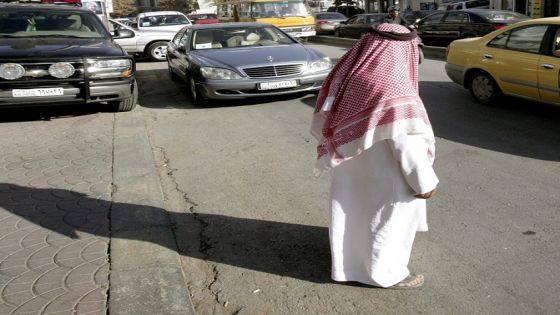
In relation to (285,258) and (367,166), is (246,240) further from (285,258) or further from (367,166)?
(367,166)

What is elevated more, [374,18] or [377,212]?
[377,212]

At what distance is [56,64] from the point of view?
752cm

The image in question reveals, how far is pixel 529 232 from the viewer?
4004mm

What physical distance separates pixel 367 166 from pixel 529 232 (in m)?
1.70

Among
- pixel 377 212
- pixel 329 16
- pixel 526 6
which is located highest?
pixel 377 212

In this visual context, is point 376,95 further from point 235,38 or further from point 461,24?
point 461,24

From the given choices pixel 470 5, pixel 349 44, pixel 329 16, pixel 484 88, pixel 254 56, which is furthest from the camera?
pixel 329 16

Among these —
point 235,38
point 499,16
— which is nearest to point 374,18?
point 499,16

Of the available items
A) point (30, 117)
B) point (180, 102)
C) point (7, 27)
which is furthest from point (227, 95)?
point (7, 27)

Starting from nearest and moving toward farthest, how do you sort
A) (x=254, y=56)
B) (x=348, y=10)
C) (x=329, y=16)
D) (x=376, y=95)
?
(x=376, y=95) → (x=254, y=56) → (x=329, y=16) → (x=348, y=10)

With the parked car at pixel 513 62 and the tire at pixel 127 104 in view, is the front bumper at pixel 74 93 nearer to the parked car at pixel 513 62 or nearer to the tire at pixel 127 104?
the tire at pixel 127 104

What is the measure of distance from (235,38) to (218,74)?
1.58m

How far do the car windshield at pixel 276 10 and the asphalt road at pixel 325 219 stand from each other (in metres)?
14.6

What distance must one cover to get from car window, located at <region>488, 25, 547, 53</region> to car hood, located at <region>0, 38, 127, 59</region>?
553cm
